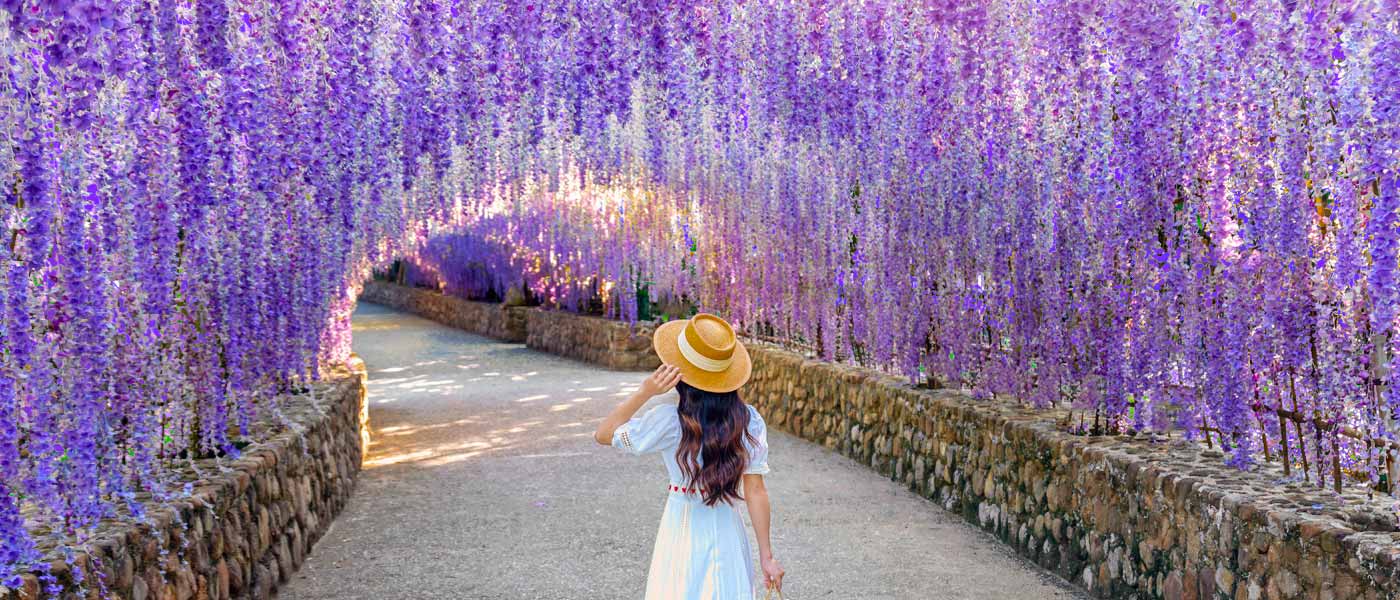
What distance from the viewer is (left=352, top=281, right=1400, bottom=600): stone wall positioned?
11.4 feet

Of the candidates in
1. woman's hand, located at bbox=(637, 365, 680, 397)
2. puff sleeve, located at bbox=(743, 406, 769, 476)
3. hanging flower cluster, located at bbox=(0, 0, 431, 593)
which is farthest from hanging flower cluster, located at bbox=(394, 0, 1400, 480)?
woman's hand, located at bbox=(637, 365, 680, 397)

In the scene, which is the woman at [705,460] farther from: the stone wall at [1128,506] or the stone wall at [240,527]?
the stone wall at [1128,506]

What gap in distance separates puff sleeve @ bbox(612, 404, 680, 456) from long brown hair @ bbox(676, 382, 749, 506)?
45 millimetres

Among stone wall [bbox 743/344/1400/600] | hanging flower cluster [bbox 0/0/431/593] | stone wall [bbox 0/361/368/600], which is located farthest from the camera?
stone wall [bbox 743/344/1400/600]

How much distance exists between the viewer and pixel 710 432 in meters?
3.21

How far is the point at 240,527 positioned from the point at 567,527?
2149 mm

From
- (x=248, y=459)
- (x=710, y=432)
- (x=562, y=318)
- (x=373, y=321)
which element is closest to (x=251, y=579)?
(x=248, y=459)

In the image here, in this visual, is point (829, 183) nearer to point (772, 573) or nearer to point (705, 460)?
point (705, 460)

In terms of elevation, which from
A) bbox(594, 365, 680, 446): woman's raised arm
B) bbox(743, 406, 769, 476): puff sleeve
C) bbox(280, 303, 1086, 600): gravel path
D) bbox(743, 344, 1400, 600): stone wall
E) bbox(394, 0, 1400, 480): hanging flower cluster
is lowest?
bbox(280, 303, 1086, 600): gravel path

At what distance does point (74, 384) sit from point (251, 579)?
58.6 inches

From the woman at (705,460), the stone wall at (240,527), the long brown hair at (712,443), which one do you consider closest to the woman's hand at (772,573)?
the woman at (705,460)

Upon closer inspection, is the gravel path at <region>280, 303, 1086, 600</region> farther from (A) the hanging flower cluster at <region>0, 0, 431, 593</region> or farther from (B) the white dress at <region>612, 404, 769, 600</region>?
(B) the white dress at <region>612, 404, 769, 600</region>

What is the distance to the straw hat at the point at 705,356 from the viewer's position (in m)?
3.15

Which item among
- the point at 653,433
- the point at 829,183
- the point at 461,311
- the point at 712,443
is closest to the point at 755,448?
the point at 712,443
